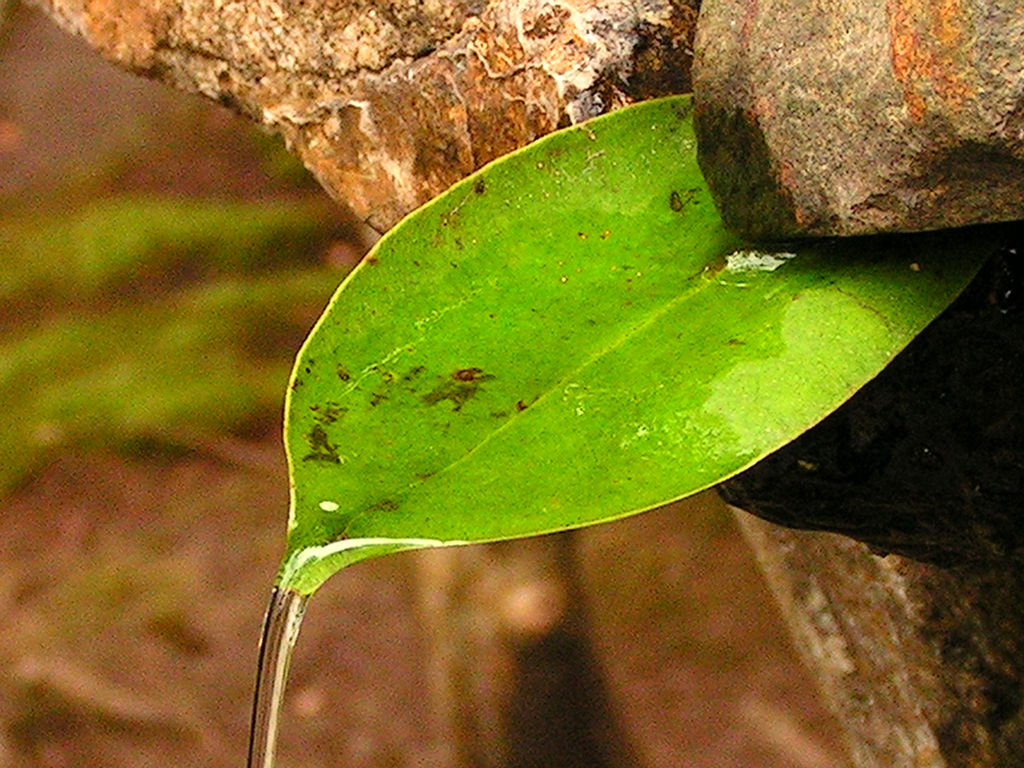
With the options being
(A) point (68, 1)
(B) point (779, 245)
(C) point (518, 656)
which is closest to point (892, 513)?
(B) point (779, 245)

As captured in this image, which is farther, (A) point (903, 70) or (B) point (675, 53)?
(B) point (675, 53)

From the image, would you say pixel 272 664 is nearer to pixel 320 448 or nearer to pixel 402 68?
pixel 320 448

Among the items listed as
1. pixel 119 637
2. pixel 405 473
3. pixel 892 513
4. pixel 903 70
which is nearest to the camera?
pixel 903 70

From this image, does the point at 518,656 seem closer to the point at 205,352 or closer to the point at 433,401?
the point at 205,352

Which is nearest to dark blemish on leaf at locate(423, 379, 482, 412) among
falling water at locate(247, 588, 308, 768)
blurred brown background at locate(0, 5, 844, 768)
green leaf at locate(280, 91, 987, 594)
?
green leaf at locate(280, 91, 987, 594)

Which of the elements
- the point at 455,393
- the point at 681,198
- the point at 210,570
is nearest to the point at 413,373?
the point at 455,393

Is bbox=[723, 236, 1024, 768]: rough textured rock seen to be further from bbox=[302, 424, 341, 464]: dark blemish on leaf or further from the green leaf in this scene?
bbox=[302, 424, 341, 464]: dark blemish on leaf

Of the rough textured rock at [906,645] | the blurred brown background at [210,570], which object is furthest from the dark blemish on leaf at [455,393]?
the blurred brown background at [210,570]
